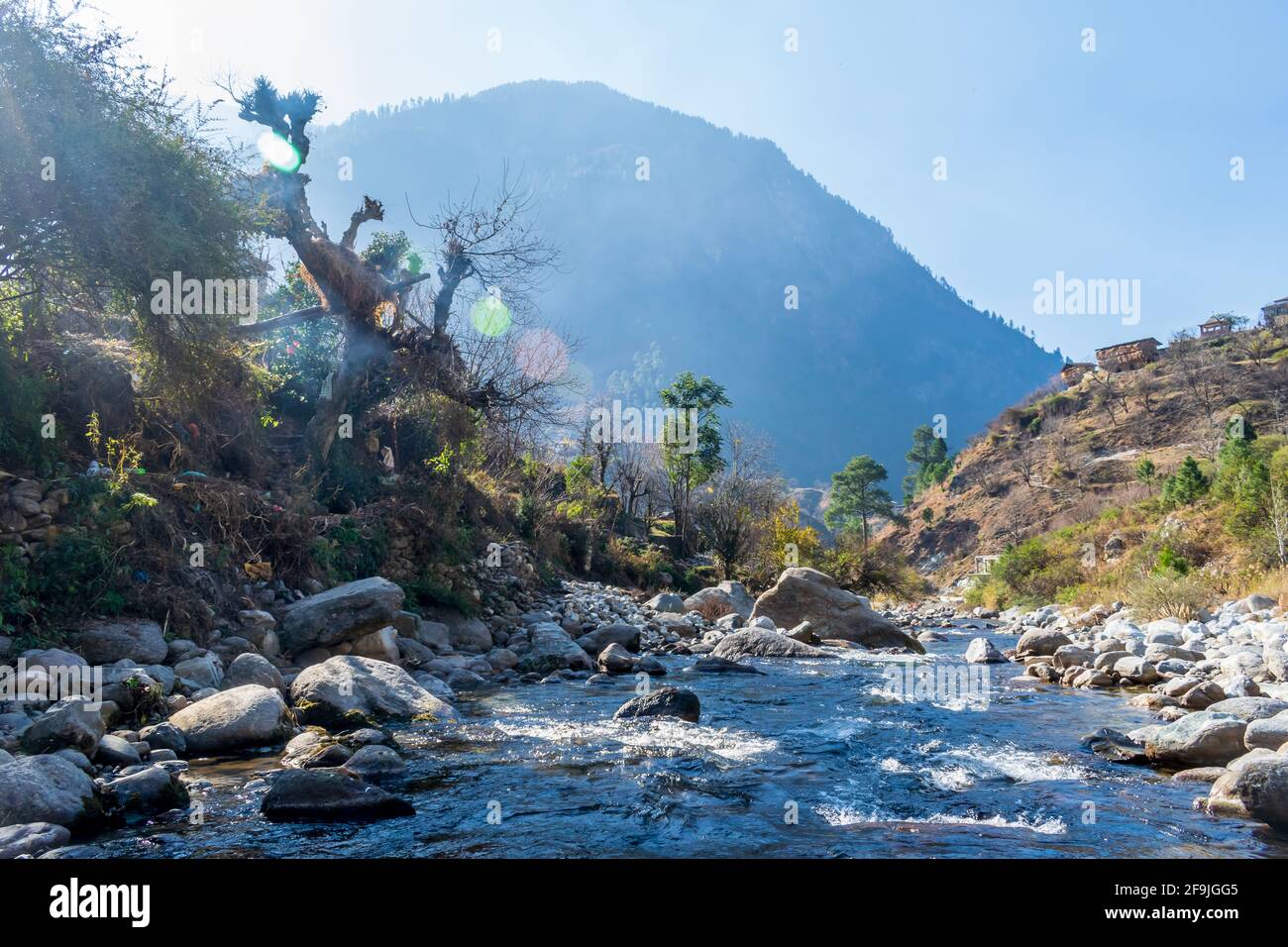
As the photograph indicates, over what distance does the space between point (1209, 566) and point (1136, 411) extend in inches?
2062

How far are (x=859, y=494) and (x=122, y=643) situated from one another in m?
65.6

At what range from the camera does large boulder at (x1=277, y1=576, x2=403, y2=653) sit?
1017 cm

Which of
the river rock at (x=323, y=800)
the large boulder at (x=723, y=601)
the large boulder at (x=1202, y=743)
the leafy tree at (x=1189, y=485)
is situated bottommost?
the large boulder at (x=723, y=601)

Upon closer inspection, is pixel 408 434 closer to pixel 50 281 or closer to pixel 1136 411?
pixel 50 281

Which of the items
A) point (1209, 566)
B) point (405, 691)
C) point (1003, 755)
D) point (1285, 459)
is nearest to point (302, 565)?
point (405, 691)

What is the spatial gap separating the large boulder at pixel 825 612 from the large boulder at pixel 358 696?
1090 centimetres

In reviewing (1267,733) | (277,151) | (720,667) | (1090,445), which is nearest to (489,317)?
(277,151)

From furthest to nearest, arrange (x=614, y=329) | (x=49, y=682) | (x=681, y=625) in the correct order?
(x=614, y=329)
(x=681, y=625)
(x=49, y=682)

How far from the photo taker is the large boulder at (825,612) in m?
17.4

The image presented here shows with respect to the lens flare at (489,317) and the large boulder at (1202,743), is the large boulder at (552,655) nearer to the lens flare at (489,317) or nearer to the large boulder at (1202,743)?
the large boulder at (1202,743)

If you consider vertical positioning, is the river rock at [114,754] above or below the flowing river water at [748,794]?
above

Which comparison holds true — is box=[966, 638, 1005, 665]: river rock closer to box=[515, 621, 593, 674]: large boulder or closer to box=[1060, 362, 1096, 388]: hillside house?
Result: box=[515, 621, 593, 674]: large boulder

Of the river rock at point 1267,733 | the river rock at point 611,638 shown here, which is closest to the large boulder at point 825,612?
the river rock at point 611,638
